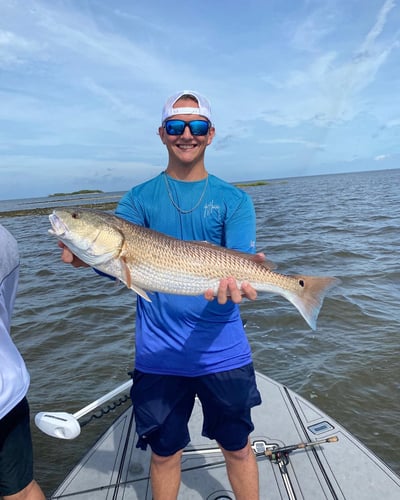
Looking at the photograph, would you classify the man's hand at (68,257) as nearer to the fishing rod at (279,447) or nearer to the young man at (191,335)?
the young man at (191,335)

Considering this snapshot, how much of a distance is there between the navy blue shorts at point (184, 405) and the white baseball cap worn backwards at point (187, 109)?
215cm

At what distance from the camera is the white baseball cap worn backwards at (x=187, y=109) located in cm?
325

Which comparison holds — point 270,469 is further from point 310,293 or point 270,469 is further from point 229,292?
point 229,292

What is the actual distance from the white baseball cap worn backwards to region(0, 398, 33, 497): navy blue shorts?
2.57 metres

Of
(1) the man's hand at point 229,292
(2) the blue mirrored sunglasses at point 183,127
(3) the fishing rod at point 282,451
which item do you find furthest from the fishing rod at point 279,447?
(2) the blue mirrored sunglasses at point 183,127

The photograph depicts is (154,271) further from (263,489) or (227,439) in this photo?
(263,489)

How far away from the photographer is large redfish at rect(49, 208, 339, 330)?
123 inches

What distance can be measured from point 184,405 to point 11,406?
1327 mm

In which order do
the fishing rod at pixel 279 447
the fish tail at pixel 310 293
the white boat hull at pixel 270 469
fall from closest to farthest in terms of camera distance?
the fish tail at pixel 310 293
the white boat hull at pixel 270 469
the fishing rod at pixel 279 447

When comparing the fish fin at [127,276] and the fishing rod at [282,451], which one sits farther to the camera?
the fishing rod at [282,451]

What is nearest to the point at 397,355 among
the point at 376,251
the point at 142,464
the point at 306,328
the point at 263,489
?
the point at 306,328

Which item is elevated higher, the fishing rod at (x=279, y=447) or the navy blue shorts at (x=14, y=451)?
the navy blue shorts at (x=14, y=451)

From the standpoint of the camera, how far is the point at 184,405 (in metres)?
3.29

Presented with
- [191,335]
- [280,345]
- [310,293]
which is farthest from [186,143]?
[280,345]
